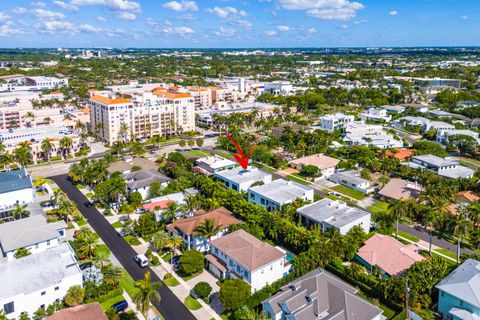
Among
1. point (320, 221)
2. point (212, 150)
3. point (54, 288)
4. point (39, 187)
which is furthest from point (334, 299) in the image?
point (212, 150)

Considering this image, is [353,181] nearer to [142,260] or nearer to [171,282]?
[171,282]

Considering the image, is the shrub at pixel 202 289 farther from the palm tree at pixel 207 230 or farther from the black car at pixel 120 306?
the palm tree at pixel 207 230

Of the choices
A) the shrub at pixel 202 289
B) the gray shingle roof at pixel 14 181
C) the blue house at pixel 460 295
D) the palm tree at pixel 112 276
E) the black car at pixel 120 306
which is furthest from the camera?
the gray shingle roof at pixel 14 181

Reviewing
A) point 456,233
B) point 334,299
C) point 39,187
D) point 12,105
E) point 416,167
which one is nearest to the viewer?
point 334,299

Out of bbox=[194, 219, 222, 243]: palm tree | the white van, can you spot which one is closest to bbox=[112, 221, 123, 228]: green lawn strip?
the white van

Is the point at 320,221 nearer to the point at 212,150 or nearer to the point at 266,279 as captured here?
the point at 266,279

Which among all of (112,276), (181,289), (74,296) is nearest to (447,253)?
(181,289)

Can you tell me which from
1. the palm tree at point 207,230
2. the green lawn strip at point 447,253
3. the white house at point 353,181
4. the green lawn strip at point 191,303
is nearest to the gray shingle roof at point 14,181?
the palm tree at point 207,230
